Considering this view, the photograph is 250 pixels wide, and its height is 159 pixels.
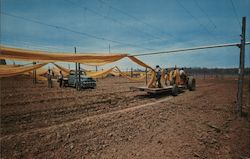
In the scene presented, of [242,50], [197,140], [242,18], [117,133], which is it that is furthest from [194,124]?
[242,18]

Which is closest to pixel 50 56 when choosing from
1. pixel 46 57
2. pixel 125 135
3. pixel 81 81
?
pixel 46 57

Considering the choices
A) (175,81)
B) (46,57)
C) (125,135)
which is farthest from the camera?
(175,81)

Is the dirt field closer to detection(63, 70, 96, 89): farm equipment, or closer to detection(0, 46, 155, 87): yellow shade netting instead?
detection(0, 46, 155, 87): yellow shade netting

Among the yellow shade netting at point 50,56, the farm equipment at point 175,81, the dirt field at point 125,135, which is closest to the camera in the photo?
the dirt field at point 125,135

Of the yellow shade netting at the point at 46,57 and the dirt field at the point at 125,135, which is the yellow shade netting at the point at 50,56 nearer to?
the yellow shade netting at the point at 46,57

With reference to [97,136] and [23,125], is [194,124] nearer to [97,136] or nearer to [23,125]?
[97,136]

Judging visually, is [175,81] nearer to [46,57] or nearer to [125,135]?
[125,135]

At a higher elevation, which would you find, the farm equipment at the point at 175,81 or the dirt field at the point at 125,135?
the farm equipment at the point at 175,81

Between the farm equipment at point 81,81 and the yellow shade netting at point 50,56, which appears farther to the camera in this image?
the farm equipment at point 81,81

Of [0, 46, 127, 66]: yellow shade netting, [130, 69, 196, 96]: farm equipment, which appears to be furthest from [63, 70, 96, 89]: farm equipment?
[130, 69, 196, 96]: farm equipment

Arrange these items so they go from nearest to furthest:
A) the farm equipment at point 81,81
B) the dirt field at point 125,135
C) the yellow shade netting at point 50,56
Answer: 1. the dirt field at point 125,135
2. the yellow shade netting at point 50,56
3. the farm equipment at point 81,81

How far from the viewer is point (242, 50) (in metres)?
6.47

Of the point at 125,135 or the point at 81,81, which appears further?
the point at 81,81

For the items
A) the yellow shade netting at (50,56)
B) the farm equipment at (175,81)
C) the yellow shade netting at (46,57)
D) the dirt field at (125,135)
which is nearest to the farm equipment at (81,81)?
the yellow shade netting at (46,57)
